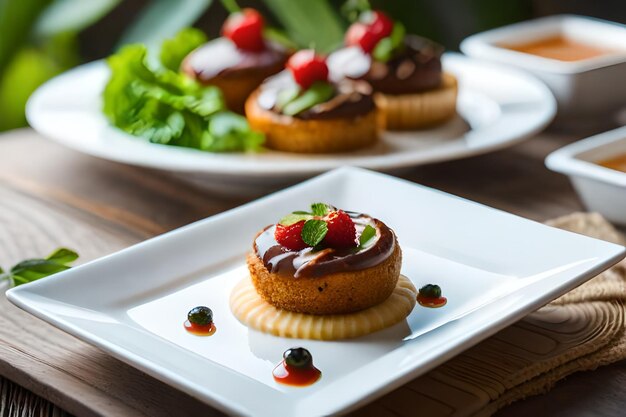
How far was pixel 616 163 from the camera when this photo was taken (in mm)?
2039

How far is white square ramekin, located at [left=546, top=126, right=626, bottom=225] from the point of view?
1.87 meters

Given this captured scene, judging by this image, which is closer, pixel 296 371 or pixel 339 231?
pixel 296 371

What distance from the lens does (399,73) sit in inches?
97.7

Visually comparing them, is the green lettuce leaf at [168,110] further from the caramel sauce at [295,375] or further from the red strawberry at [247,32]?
the caramel sauce at [295,375]

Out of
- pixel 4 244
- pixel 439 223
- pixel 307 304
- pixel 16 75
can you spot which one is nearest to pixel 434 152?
pixel 439 223

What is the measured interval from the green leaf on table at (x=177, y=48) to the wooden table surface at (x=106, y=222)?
0.41m

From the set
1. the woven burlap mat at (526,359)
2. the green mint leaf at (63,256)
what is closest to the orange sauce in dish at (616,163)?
the woven burlap mat at (526,359)

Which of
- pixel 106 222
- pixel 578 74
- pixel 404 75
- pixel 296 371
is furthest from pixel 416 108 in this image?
pixel 296 371

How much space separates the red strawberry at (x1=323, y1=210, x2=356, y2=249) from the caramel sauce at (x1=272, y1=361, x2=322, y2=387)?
230 mm

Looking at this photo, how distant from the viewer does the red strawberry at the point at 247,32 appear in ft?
8.66

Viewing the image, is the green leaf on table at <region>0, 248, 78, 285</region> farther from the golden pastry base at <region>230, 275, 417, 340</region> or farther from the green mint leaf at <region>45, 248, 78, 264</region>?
the golden pastry base at <region>230, 275, 417, 340</region>

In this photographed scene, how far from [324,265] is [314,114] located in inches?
34.9

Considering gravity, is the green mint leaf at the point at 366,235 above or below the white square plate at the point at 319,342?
above

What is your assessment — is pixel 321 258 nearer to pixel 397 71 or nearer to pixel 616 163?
pixel 616 163
